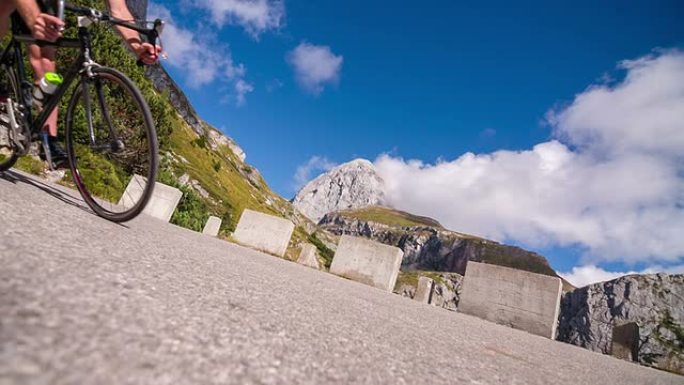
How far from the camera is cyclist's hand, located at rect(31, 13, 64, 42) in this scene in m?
2.91

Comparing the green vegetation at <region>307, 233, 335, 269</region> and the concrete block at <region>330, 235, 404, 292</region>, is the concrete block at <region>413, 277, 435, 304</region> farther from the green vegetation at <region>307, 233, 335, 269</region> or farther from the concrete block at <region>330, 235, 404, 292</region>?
the green vegetation at <region>307, 233, 335, 269</region>

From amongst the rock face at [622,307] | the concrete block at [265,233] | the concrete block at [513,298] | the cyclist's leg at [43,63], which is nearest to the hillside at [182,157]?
the cyclist's leg at [43,63]

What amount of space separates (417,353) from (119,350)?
168 centimetres

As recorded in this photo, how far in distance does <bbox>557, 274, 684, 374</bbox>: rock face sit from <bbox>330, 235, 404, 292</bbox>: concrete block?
352 feet


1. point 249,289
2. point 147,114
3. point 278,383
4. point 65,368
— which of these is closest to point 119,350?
point 65,368

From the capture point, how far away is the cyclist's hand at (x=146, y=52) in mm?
3385

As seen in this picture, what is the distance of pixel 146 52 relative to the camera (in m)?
3.41

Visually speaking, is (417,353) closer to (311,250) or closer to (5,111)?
(5,111)

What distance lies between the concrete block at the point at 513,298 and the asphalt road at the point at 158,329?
6.69 meters

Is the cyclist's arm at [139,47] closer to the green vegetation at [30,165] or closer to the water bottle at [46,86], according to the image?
the water bottle at [46,86]

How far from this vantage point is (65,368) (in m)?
0.76

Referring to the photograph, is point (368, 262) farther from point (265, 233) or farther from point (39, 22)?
point (39, 22)

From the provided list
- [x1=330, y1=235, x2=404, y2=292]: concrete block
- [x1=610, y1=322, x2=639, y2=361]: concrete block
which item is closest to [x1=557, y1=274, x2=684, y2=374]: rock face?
[x1=610, y1=322, x2=639, y2=361]: concrete block

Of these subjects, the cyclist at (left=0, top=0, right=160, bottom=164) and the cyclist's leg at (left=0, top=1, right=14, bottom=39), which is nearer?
the cyclist at (left=0, top=0, right=160, bottom=164)
